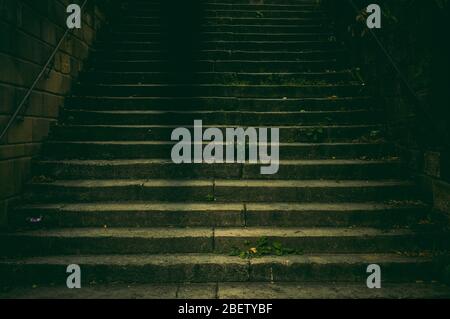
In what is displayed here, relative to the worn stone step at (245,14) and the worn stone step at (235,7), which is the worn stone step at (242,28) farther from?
the worn stone step at (235,7)

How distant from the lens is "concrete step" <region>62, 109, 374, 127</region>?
5738 millimetres

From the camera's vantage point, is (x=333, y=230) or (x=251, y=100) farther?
(x=251, y=100)

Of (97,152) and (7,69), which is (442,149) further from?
(7,69)

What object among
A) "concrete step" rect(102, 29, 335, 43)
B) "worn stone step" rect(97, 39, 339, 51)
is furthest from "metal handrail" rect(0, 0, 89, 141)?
"concrete step" rect(102, 29, 335, 43)

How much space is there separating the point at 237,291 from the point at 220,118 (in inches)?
117

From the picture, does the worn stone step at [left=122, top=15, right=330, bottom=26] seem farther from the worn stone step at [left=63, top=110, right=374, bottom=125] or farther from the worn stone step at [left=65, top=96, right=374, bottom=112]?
the worn stone step at [left=63, top=110, right=374, bottom=125]

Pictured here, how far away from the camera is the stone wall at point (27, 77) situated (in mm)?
4285

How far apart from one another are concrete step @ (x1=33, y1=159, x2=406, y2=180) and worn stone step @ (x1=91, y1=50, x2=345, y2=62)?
2985 millimetres

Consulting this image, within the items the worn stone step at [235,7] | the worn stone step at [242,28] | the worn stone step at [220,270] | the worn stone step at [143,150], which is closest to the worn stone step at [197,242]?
the worn stone step at [220,270]

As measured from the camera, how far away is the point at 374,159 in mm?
5117

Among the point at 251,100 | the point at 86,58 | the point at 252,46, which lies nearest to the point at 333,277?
the point at 251,100

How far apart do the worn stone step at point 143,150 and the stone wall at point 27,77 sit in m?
0.33

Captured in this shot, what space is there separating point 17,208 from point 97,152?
1.29 meters

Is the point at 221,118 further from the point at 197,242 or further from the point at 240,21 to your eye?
the point at 240,21
